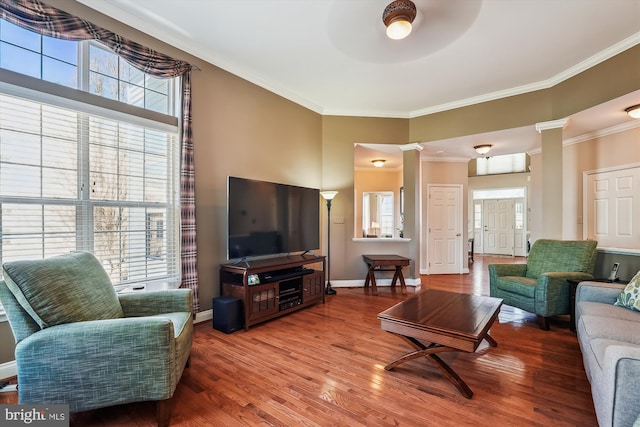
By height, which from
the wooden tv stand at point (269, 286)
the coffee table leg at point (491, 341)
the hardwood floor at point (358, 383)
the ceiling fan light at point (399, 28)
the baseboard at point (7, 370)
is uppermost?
the ceiling fan light at point (399, 28)

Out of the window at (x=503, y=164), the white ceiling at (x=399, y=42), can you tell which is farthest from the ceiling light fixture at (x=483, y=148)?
the window at (x=503, y=164)

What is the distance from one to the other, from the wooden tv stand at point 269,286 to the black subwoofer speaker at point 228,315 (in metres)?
0.07

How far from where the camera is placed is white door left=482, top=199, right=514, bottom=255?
29.6ft

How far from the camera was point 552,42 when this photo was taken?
299 cm

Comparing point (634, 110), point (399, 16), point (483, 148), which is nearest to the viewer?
point (399, 16)

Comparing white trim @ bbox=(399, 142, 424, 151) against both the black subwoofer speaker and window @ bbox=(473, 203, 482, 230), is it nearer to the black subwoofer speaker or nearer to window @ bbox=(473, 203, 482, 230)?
the black subwoofer speaker

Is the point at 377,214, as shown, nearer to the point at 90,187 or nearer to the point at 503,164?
the point at 503,164

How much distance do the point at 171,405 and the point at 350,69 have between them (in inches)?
149

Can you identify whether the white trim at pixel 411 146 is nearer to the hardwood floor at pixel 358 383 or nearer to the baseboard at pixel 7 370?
the hardwood floor at pixel 358 383

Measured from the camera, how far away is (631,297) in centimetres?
214

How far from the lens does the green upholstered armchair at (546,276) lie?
9.78ft

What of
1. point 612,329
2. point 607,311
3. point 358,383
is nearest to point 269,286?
point 358,383

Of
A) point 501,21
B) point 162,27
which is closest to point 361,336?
point 501,21

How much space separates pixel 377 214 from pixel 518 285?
4436 millimetres
